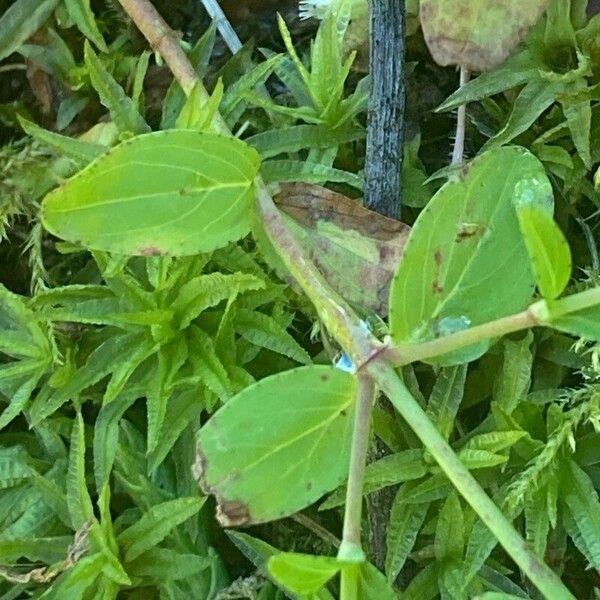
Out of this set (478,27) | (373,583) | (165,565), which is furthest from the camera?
(165,565)

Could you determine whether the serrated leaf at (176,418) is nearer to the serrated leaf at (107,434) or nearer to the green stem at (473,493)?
the serrated leaf at (107,434)

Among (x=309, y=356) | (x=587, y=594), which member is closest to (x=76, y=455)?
(x=309, y=356)

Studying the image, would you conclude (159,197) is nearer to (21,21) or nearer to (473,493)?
(473,493)

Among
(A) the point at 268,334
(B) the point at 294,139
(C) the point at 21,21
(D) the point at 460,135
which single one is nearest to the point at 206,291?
(A) the point at 268,334

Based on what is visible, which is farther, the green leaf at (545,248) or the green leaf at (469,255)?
the green leaf at (469,255)

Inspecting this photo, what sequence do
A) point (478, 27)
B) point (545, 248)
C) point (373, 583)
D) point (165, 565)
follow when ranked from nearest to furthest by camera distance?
point (545, 248), point (373, 583), point (478, 27), point (165, 565)

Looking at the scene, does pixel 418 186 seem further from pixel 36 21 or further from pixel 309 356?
pixel 36 21

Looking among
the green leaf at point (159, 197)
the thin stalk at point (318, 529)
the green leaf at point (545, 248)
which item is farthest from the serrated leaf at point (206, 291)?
the green leaf at point (545, 248)
